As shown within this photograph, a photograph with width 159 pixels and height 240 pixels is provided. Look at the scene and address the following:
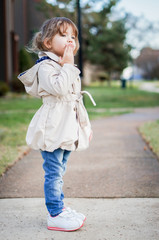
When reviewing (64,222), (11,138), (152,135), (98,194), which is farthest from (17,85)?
(64,222)

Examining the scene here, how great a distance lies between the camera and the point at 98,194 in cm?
333

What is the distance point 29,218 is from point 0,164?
5.40 ft

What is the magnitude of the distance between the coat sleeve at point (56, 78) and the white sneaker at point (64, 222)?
36.0 inches

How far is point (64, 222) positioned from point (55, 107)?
0.84 m

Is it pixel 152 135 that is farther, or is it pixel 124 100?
pixel 124 100

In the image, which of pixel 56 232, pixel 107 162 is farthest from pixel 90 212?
pixel 107 162

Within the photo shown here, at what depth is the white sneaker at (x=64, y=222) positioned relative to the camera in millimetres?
2543

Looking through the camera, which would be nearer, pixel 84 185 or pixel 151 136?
pixel 84 185

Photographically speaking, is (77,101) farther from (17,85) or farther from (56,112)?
(17,85)

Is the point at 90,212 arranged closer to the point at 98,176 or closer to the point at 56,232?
the point at 56,232

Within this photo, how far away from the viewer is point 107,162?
4.60 meters

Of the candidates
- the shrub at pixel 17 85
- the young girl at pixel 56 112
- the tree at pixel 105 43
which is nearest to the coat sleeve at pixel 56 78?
the young girl at pixel 56 112

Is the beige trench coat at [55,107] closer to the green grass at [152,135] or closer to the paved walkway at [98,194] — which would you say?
the paved walkway at [98,194]

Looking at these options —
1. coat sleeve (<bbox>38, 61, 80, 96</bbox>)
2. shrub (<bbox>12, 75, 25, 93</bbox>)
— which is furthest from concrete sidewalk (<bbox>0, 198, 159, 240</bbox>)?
shrub (<bbox>12, 75, 25, 93</bbox>)
